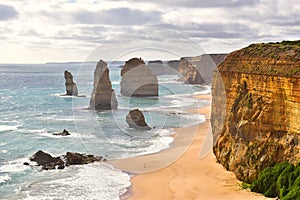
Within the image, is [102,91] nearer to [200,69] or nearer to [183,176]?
[183,176]

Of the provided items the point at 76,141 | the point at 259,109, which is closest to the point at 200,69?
the point at 76,141

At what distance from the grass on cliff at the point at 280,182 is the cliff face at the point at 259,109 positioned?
90cm

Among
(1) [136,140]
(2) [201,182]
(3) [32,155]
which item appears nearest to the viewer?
(2) [201,182]

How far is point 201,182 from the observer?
24.0 metres

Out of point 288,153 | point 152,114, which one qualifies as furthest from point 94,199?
point 152,114

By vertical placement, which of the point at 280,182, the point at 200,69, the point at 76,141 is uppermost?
the point at 200,69

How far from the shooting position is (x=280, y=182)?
61.9ft

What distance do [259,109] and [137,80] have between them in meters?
60.3

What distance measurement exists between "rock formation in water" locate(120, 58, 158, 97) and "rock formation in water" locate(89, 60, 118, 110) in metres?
15.2

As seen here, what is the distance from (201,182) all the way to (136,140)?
1591 cm

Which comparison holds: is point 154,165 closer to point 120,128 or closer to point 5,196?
point 5,196

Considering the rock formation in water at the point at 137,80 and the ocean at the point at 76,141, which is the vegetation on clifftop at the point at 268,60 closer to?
the ocean at the point at 76,141

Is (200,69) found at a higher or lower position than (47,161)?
higher

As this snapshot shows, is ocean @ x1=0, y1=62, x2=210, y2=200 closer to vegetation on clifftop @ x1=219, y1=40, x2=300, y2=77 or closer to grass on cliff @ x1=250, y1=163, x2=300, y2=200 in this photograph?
grass on cliff @ x1=250, y1=163, x2=300, y2=200
